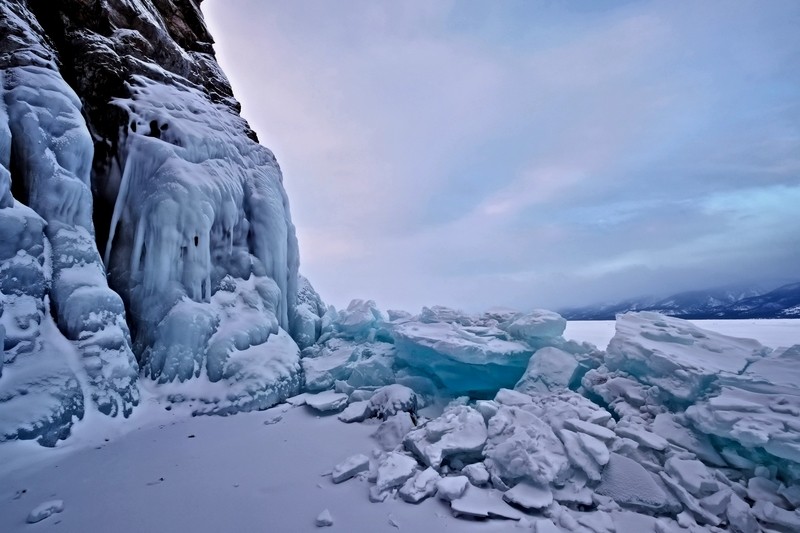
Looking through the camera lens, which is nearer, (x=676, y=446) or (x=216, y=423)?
(x=676, y=446)

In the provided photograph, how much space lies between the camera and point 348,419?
6141 mm

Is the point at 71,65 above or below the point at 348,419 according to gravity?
above

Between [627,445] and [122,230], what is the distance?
10903 mm

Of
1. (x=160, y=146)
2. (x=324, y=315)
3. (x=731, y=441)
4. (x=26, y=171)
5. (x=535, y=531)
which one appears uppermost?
(x=160, y=146)

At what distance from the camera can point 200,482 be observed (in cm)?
406

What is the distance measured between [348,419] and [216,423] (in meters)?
2.49

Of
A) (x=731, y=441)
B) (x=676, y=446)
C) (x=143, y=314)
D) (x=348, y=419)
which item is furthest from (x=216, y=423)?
(x=731, y=441)

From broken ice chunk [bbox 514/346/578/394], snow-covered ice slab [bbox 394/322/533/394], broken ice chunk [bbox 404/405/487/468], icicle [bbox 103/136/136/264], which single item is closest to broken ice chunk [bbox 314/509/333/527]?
broken ice chunk [bbox 404/405/487/468]

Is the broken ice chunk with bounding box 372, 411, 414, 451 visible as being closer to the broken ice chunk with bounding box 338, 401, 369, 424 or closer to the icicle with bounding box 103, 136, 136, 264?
the broken ice chunk with bounding box 338, 401, 369, 424

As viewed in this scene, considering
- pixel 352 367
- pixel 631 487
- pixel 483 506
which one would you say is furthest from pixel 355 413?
pixel 631 487

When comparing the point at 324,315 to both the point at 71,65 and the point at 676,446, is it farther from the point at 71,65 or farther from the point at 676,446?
the point at 676,446

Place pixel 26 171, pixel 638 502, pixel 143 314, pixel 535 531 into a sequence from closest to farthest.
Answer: pixel 535 531
pixel 638 502
pixel 26 171
pixel 143 314

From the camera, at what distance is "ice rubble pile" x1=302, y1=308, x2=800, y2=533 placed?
11.5ft

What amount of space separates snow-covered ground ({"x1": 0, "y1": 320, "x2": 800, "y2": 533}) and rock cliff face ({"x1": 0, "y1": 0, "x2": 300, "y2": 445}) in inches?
23.6
